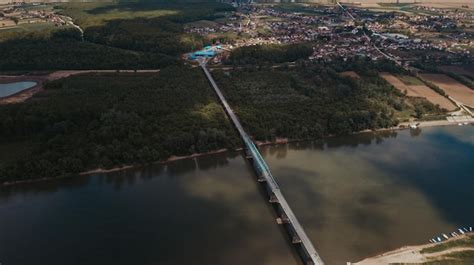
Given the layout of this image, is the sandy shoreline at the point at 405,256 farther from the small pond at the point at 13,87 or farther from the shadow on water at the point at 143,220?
the small pond at the point at 13,87

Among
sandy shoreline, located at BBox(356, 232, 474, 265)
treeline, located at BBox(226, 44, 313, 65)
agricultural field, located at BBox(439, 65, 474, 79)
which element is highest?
treeline, located at BBox(226, 44, 313, 65)

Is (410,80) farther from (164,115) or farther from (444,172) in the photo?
(164,115)

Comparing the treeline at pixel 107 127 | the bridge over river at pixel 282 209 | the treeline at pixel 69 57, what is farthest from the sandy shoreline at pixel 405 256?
the treeline at pixel 69 57

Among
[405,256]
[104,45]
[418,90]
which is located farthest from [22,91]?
[418,90]

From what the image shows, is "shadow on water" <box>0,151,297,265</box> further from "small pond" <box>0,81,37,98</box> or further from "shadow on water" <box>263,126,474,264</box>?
"small pond" <box>0,81,37,98</box>

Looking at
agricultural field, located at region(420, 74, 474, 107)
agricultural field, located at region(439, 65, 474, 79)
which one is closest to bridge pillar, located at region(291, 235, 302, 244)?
agricultural field, located at region(420, 74, 474, 107)

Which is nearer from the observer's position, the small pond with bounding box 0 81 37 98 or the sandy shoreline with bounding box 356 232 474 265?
the sandy shoreline with bounding box 356 232 474 265
